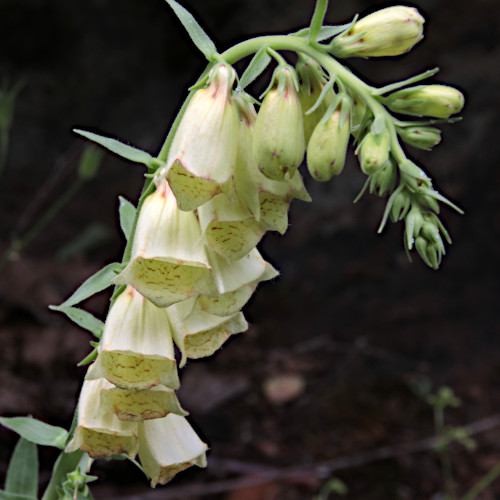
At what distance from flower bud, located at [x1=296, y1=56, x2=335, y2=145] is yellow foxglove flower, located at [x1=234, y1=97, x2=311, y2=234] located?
68mm

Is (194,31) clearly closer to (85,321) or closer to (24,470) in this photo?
(85,321)

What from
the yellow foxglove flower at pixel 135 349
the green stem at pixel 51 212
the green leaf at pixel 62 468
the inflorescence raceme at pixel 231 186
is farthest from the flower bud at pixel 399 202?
the green stem at pixel 51 212

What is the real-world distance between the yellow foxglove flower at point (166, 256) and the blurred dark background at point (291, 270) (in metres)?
1.30

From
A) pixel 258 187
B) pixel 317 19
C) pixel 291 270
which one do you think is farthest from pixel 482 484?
pixel 317 19

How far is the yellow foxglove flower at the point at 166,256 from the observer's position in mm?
843

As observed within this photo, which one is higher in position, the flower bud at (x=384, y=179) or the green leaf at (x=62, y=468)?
the flower bud at (x=384, y=179)

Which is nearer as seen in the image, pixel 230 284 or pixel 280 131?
pixel 280 131

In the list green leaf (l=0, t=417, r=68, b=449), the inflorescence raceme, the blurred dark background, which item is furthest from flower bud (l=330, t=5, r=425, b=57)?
the blurred dark background

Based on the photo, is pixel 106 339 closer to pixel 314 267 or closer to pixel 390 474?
pixel 390 474

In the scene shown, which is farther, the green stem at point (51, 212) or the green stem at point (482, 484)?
the green stem at point (51, 212)

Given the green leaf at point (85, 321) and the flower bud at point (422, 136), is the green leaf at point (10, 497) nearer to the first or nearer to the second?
the green leaf at point (85, 321)

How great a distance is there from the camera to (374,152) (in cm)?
75

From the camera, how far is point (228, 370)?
94.0 inches

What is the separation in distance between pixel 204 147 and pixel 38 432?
56cm
